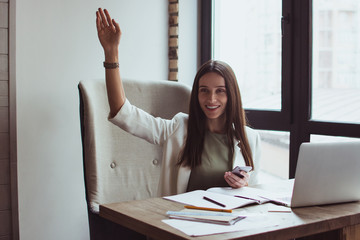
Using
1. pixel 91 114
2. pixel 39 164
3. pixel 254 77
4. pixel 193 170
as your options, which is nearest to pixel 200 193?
pixel 193 170

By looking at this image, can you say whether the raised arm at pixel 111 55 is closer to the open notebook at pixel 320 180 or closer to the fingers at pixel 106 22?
the fingers at pixel 106 22

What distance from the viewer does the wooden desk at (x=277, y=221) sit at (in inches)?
48.9

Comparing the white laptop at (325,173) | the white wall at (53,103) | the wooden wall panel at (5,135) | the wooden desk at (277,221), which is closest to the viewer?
the wooden desk at (277,221)

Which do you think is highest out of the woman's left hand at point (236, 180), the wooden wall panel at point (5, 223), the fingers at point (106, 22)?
the fingers at point (106, 22)

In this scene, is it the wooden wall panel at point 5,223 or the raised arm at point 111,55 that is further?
the wooden wall panel at point 5,223

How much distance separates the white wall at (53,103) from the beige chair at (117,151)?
387 millimetres

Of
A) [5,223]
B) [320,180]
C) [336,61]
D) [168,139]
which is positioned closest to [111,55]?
[168,139]

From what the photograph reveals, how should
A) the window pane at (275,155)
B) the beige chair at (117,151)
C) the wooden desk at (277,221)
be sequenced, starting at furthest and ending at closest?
the window pane at (275,155) → the beige chair at (117,151) → the wooden desk at (277,221)

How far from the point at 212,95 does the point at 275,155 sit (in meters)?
0.89

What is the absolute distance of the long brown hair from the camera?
206 cm

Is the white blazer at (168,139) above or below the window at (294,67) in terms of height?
below

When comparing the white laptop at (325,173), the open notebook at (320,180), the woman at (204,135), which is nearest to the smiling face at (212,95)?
the woman at (204,135)

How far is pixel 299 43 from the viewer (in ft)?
8.45

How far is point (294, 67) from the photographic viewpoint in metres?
2.61
